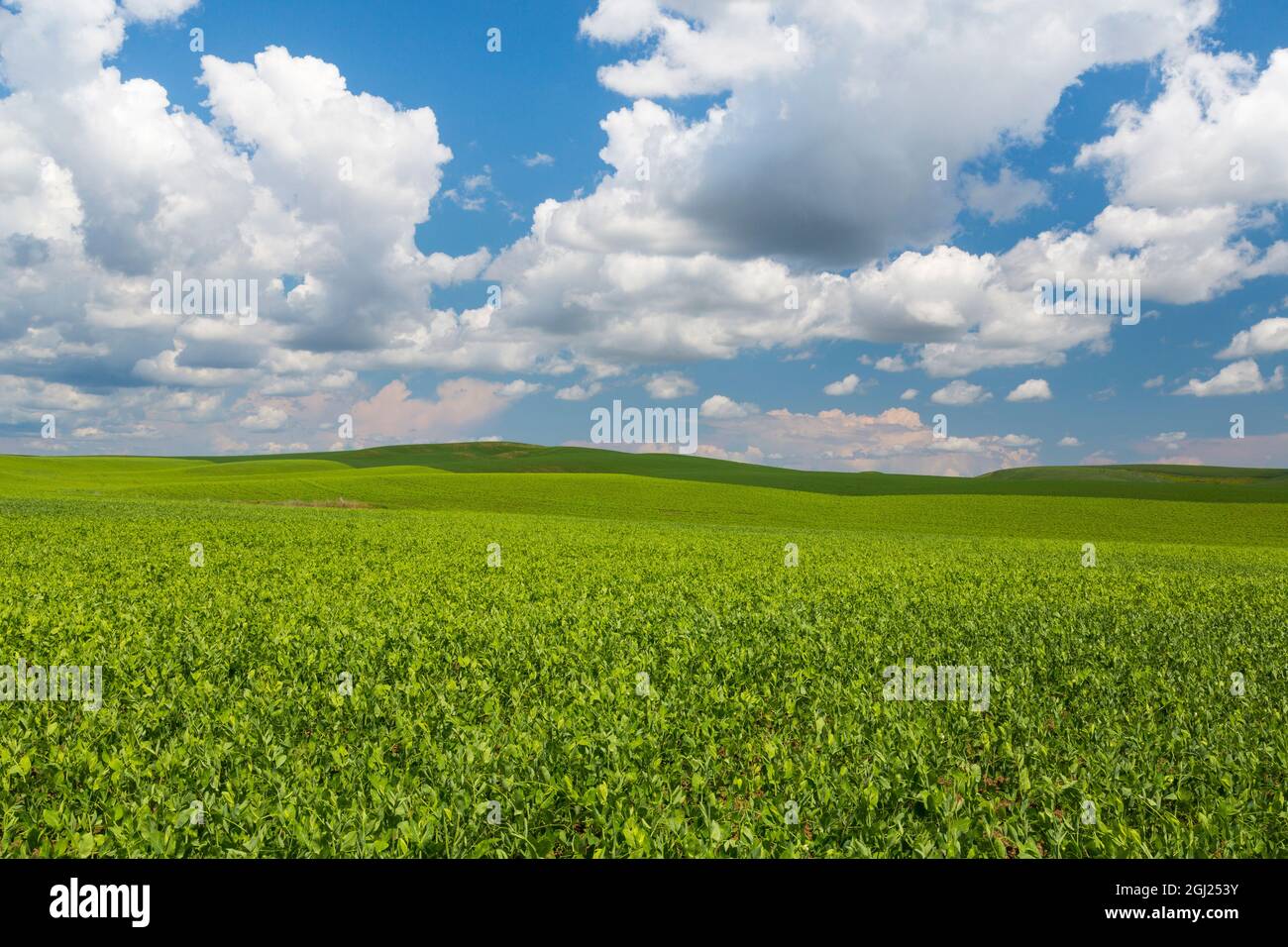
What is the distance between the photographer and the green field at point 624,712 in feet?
20.0

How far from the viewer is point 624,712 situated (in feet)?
29.9

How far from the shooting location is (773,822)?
6.18 meters

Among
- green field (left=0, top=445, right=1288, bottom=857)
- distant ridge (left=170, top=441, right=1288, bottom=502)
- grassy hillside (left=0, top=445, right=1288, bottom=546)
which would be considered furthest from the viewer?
distant ridge (left=170, top=441, right=1288, bottom=502)

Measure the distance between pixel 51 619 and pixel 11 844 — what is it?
10853 mm

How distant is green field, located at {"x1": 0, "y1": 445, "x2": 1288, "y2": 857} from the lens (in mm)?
6094

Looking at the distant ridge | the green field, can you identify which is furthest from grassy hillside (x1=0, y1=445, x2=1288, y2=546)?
the green field

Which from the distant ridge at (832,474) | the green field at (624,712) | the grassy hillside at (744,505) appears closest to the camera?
the green field at (624,712)

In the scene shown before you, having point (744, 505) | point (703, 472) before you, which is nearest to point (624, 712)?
point (744, 505)

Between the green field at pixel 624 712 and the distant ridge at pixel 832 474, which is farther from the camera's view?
the distant ridge at pixel 832 474

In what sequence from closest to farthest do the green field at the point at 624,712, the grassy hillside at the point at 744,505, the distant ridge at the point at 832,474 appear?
the green field at the point at 624,712
the grassy hillside at the point at 744,505
the distant ridge at the point at 832,474

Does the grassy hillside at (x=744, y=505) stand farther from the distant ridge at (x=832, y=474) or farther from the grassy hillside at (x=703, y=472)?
the grassy hillside at (x=703, y=472)

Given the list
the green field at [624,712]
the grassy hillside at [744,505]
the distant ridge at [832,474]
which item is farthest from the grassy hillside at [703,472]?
the green field at [624,712]

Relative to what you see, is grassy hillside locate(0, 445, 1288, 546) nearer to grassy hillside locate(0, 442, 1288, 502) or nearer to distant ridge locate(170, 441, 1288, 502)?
distant ridge locate(170, 441, 1288, 502)
